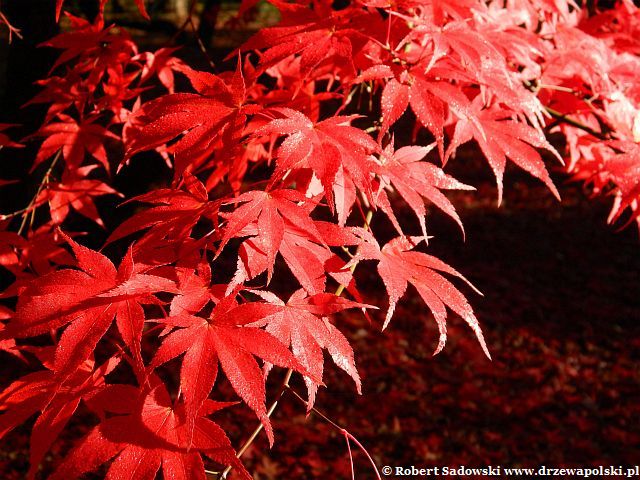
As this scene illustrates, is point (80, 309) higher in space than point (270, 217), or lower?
lower

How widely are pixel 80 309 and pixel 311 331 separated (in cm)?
35

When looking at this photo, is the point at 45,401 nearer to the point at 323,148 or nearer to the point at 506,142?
the point at 323,148

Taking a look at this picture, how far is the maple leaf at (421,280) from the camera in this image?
991 millimetres

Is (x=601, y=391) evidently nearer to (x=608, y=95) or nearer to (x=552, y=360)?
(x=552, y=360)

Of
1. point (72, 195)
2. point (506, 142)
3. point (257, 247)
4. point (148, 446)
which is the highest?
point (506, 142)

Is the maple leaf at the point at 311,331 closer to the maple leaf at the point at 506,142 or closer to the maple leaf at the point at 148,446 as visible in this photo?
the maple leaf at the point at 148,446

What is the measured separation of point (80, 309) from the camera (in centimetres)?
87

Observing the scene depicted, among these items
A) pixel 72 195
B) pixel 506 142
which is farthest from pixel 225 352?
pixel 72 195

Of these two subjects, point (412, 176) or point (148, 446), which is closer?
point (148, 446)

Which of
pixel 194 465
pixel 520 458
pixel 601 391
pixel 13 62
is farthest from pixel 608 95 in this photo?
pixel 601 391

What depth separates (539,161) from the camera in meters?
1.12

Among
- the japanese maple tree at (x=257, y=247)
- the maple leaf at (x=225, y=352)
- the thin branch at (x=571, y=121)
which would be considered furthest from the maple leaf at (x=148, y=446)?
the thin branch at (x=571, y=121)

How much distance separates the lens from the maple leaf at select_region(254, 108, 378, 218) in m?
0.91

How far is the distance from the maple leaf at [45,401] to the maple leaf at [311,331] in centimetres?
28
